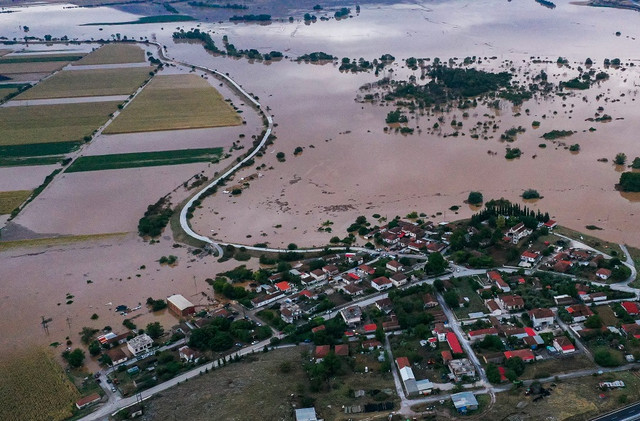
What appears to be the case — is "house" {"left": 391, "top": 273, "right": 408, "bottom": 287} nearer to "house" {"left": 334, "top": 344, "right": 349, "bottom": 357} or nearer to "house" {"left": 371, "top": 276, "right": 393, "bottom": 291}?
"house" {"left": 371, "top": 276, "right": 393, "bottom": 291}

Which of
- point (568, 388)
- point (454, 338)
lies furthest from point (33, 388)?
point (568, 388)

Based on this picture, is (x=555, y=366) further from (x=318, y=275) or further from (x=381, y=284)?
(x=318, y=275)

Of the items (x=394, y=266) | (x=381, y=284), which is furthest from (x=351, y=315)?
(x=394, y=266)

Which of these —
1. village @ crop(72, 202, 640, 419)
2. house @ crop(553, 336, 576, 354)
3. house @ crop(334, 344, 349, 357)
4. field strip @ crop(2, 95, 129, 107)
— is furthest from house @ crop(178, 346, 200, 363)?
field strip @ crop(2, 95, 129, 107)

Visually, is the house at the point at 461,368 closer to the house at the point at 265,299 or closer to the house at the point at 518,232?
the house at the point at 265,299

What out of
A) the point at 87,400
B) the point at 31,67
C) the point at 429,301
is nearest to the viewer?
the point at 87,400

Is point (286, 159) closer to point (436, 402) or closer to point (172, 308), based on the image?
point (172, 308)
